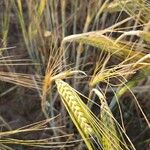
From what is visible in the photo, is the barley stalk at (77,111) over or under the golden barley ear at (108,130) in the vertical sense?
over

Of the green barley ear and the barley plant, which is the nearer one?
the green barley ear

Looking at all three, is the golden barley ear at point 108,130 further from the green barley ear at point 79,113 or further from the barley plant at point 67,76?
the barley plant at point 67,76

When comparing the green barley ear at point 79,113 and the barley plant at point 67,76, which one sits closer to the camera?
the green barley ear at point 79,113

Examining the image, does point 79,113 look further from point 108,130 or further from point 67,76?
point 67,76

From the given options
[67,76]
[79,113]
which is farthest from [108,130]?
[67,76]

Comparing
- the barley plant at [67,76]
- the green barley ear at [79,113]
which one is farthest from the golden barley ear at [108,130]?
the barley plant at [67,76]

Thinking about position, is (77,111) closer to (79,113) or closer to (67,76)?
(79,113)

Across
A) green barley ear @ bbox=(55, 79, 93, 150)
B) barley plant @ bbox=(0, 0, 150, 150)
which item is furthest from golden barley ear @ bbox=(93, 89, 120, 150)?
barley plant @ bbox=(0, 0, 150, 150)

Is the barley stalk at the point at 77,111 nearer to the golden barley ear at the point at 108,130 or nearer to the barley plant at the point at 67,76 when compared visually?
the golden barley ear at the point at 108,130

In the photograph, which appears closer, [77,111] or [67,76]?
[77,111]

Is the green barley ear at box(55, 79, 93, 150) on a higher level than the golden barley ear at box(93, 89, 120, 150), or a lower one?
higher

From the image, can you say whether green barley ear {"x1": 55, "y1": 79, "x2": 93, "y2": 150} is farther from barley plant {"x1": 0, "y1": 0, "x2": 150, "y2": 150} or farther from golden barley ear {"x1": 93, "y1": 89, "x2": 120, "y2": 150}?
barley plant {"x1": 0, "y1": 0, "x2": 150, "y2": 150}
